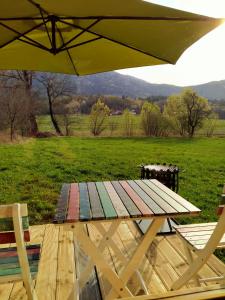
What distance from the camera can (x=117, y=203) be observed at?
2725mm

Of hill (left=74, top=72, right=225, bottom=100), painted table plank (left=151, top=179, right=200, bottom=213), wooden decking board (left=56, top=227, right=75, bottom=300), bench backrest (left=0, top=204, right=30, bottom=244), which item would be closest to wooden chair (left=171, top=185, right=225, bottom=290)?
painted table plank (left=151, top=179, right=200, bottom=213)

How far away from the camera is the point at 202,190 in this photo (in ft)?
24.1

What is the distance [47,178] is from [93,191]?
17.1ft

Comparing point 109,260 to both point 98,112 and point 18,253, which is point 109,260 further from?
point 98,112

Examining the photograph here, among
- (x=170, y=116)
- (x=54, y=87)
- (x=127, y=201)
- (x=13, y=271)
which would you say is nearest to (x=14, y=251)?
(x=13, y=271)

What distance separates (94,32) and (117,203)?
168cm

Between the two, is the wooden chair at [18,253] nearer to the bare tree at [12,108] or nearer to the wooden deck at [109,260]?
the wooden deck at [109,260]

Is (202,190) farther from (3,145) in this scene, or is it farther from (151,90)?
(151,90)

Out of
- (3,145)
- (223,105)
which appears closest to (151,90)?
(223,105)

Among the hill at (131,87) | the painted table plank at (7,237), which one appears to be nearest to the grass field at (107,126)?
the painted table plank at (7,237)

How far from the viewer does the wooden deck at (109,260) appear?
305 centimetres

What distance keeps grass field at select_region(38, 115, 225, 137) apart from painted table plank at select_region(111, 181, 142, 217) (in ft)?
42.8

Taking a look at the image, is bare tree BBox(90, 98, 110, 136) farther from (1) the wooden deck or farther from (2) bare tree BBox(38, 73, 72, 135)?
(1) the wooden deck

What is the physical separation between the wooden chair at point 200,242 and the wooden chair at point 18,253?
1.23m
